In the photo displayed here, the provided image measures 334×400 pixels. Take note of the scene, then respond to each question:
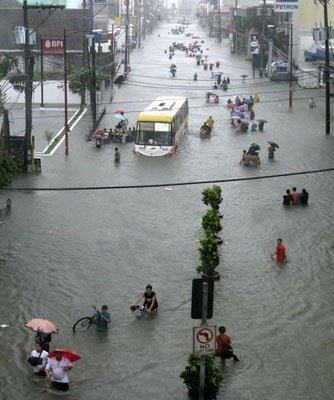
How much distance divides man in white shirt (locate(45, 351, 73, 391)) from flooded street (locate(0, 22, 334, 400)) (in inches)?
7.2

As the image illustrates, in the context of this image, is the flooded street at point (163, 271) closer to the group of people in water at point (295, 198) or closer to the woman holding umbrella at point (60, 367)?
the woman holding umbrella at point (60, 367)

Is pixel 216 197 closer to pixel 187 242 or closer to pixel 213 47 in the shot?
pixel 187 242

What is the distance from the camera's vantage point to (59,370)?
14.6 meters

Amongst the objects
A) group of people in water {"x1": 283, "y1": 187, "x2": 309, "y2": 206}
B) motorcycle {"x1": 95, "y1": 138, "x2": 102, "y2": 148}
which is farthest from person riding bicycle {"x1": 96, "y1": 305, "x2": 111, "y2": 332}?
motorcycle {"x1": 95, "y1": 138, "x2": 102, "y2": 148}

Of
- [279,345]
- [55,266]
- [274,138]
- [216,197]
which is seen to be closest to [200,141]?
[274,138]

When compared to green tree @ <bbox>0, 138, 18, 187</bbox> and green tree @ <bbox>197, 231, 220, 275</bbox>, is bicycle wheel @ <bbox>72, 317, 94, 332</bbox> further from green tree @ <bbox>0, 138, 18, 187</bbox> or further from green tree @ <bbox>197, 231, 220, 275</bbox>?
green tree @ <bbox>0, 138, 18, 187</bbox>

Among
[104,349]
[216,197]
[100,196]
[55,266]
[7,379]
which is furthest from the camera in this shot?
[100,196]

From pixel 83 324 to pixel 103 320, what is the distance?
511mm

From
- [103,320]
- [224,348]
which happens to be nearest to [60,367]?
[103,320]

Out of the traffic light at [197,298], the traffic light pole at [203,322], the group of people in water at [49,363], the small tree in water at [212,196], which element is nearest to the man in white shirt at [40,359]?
the group of people in water at [49,363]

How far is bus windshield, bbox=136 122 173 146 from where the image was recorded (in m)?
37.7

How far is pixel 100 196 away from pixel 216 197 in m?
6.93

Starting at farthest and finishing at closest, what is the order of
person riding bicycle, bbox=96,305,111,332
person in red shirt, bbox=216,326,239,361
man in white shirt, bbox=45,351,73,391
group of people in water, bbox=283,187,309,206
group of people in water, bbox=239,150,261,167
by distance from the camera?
group of people in water, bbox=239,150,261,167
group of people in water, bbox=283,187,309,206
person riding bicycle, bbox=96,305,111,332
person in red shirt, bbox=216,326,239,361
man in white shirt, bbox=45,351,73,391

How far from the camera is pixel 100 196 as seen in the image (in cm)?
2997
